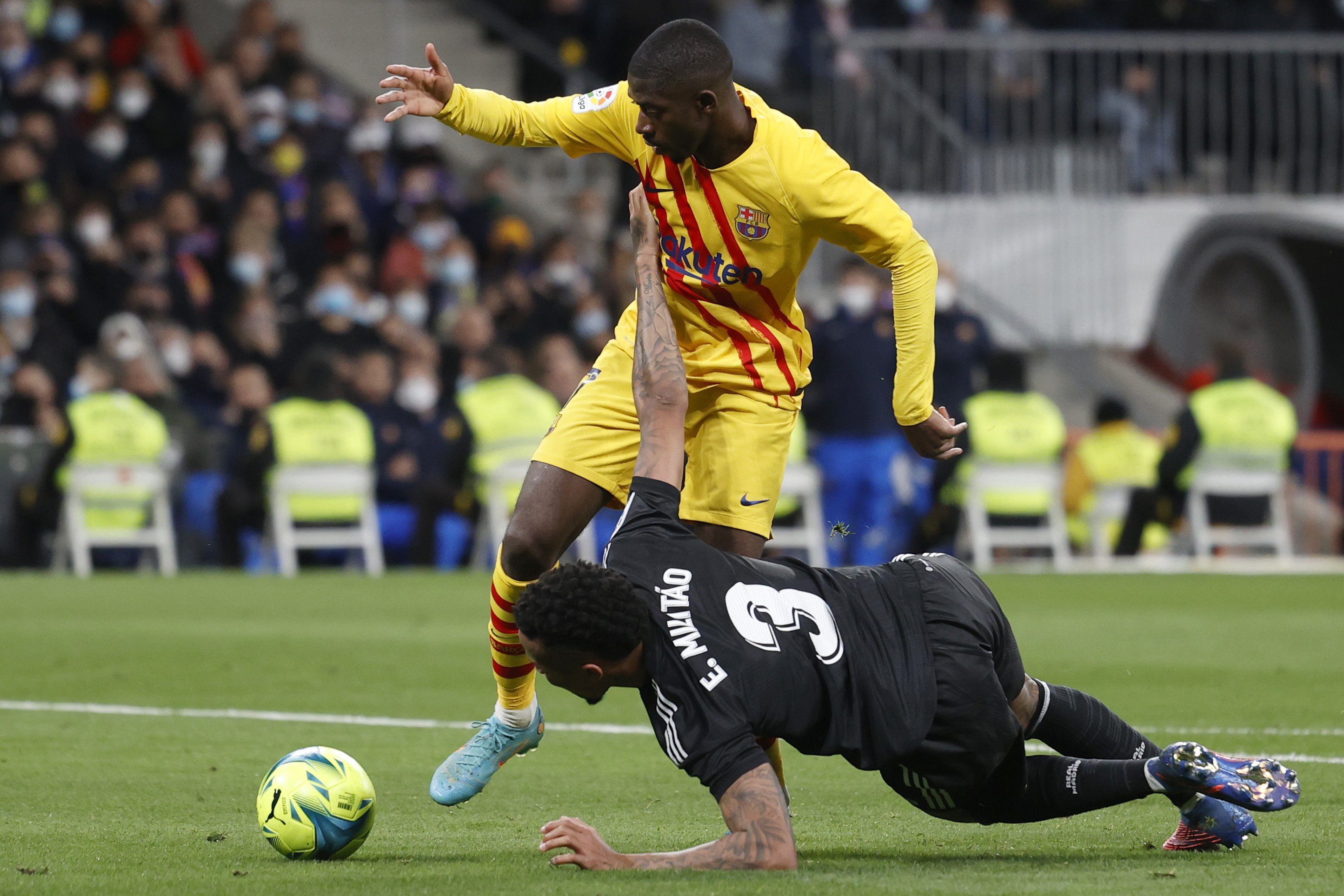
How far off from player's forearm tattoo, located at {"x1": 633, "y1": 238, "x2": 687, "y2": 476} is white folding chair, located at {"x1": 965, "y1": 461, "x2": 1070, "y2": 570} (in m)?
10.9

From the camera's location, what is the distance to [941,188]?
19250 mm

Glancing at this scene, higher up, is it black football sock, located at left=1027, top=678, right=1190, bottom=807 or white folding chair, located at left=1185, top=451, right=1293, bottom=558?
black football sock, located at left=1027, top=678, right=1190, bottom=807

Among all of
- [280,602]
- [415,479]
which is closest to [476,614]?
[280,602]

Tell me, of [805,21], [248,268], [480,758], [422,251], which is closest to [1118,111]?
[805,21]

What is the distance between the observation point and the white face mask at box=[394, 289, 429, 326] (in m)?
17.8

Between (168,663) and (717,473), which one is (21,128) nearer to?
(168,663)

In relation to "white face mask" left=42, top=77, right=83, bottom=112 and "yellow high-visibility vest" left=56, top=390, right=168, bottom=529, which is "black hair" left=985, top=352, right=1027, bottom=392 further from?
"white face mask" left=42, top=77, right=83, bottom=112

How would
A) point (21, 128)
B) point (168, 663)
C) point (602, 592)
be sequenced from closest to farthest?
point (602, 592) → point (168, 663) → point (21, 128)

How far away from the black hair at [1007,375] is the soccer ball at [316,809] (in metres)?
11.3

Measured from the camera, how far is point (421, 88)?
5.90 m

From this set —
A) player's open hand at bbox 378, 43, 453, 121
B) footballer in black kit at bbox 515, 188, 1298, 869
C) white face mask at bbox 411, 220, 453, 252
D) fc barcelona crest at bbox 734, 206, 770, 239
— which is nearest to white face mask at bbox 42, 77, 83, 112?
white face mask at bbox 411, 220, 453, 252

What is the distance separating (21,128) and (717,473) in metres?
13.0

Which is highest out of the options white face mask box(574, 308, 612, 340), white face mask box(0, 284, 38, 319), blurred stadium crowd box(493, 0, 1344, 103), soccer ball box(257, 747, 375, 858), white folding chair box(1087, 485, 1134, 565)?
blurred stadium crowd box(493, 0, 1344, 103)

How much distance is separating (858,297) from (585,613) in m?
12.3
